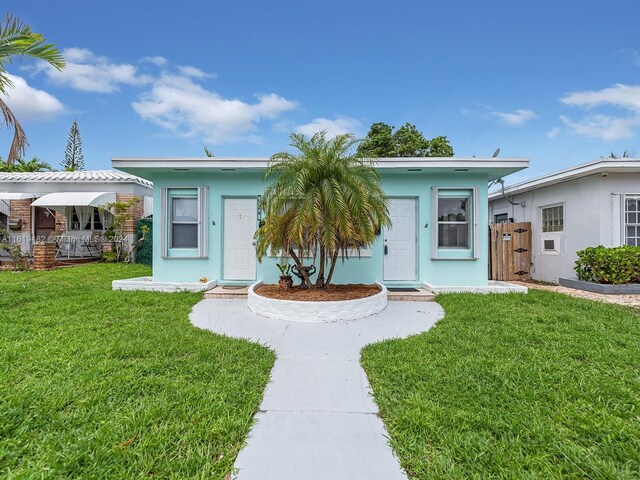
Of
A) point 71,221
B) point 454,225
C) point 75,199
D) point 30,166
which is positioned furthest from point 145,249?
point 30,166

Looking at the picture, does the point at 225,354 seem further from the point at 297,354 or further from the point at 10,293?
the point at 10,293

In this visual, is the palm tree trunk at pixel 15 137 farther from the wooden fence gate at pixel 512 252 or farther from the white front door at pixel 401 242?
the wooden fence gate at pixel 512 252

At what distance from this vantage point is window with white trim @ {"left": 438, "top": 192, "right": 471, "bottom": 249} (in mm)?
8172

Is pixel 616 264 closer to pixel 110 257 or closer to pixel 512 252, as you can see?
pixel 512 252

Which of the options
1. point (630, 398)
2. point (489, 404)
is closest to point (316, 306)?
point (489, 404)

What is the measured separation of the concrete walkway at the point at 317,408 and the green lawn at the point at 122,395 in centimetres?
21

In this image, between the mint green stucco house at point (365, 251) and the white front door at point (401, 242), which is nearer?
the mint green stucco house at point (365, 251)

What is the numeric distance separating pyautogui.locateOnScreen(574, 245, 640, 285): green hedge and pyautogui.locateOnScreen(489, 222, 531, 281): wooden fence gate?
2.48m

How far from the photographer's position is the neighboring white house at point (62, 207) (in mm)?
13445

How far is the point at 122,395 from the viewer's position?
2.86 meters

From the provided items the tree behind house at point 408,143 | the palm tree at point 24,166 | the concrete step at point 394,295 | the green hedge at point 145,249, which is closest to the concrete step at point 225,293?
the concrete step at point 394,295

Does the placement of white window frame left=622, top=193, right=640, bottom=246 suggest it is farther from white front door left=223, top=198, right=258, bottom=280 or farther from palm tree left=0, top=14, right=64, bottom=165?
palm tree left=0, top=14, right=64, bottom=165

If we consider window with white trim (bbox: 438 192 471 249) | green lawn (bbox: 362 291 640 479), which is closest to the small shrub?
window with white trim (bbox: 438 192 471 249)

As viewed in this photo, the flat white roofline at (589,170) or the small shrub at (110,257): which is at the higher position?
the flat white roofline at (589,170)
